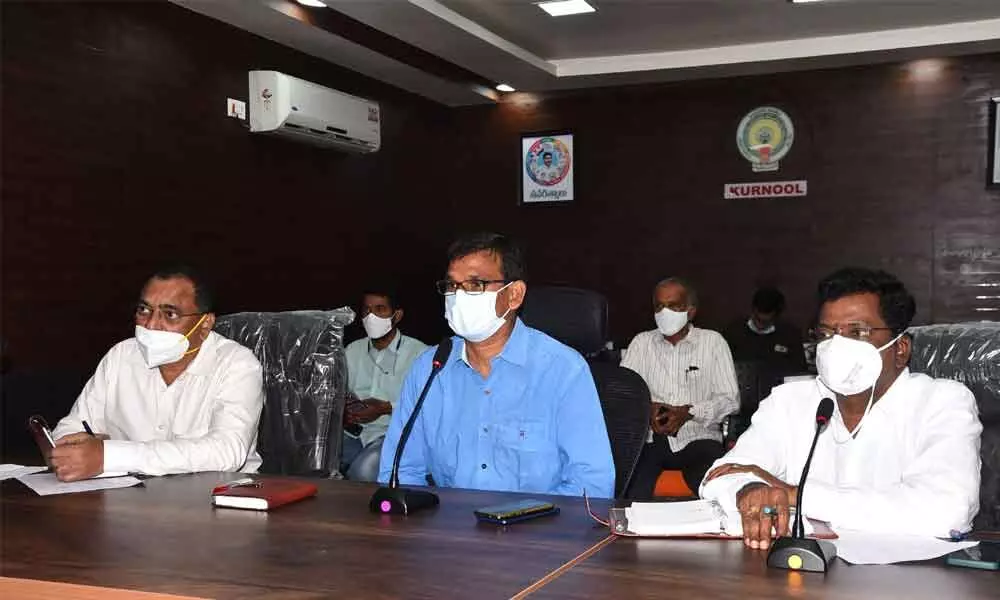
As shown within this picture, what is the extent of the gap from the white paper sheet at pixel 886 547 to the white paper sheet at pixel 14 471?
1.90 metres

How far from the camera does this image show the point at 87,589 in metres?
1.31

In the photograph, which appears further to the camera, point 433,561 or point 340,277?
point 340,277

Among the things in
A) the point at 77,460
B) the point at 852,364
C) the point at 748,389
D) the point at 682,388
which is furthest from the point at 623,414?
the point at 748,389

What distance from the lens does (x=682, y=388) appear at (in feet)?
15.2

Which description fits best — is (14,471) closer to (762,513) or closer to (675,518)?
(675,518)

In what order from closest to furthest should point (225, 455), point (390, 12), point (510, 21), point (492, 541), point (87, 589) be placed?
1. point (87, 589)
2. point (492, 541)
3. point (225, 455)
4. point (390, 12)
5. point (510, 21)

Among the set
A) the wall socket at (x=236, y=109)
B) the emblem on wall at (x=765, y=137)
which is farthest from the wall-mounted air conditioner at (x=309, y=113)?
the emblem on wall at (x=765, y=137)

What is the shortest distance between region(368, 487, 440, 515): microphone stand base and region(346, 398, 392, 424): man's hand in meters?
2.74

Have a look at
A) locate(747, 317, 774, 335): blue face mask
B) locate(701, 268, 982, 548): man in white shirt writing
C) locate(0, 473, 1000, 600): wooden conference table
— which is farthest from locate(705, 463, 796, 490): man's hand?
locate(747, 317, 774, 335): blue face mask

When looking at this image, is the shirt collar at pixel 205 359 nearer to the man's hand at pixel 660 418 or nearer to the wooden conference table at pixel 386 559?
the wooden conference table at pixel 386 559

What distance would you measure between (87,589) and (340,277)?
15.3 feet

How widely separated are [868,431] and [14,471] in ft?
6.83

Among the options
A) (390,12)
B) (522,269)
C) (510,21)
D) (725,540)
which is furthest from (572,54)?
(725,540)

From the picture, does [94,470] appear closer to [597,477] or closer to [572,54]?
[597,477]
